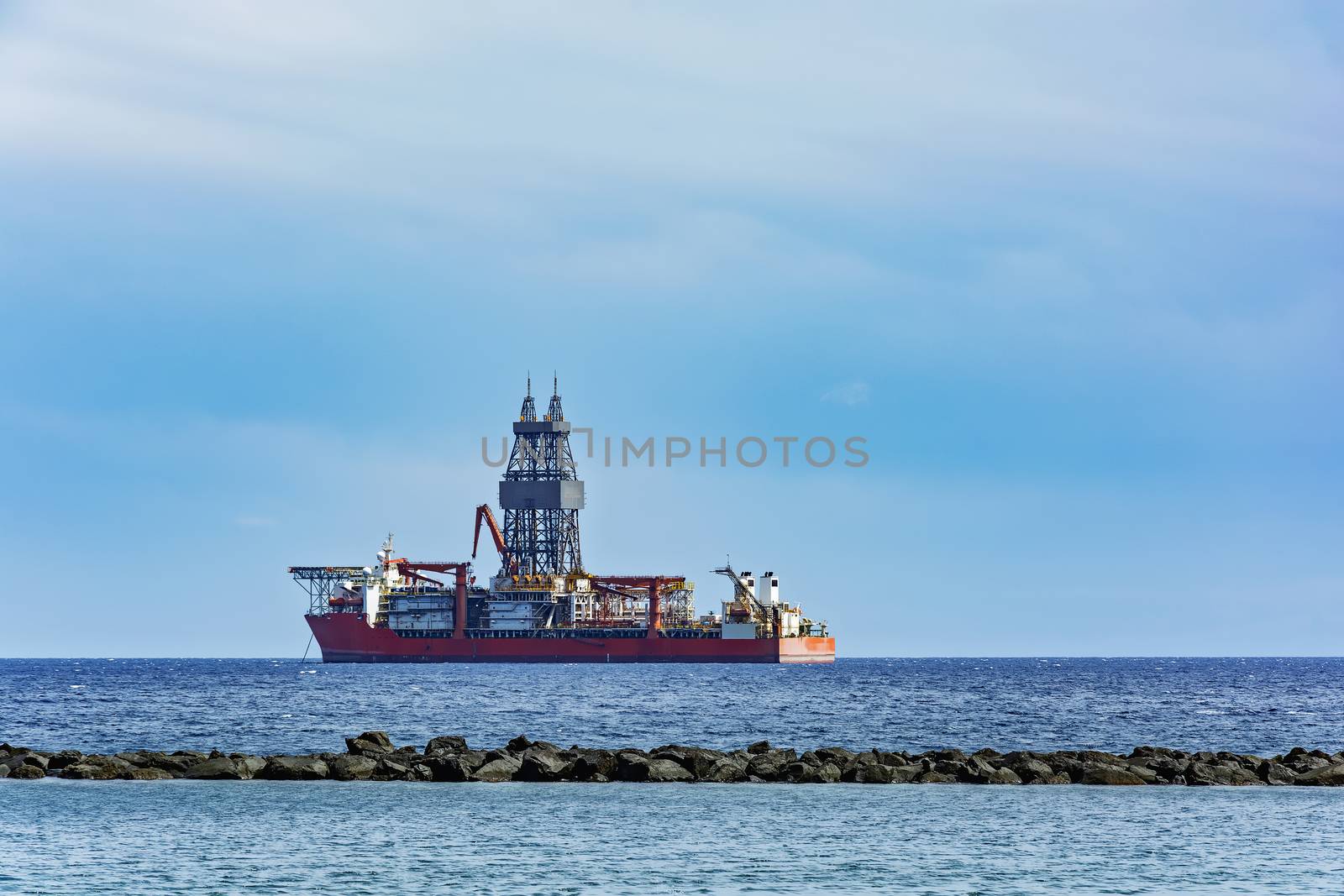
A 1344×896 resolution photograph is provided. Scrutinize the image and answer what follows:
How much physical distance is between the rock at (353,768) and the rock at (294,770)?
0.23 metres

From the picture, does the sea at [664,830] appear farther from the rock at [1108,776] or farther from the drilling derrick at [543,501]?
the drilling derrick at [543,501]

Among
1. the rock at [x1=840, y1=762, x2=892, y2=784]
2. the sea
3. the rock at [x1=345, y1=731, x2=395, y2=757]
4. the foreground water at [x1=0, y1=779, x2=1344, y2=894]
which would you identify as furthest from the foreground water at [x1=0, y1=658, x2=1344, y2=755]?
the foreground water at [x1=0, y1=779, x2=1344, y2=894]

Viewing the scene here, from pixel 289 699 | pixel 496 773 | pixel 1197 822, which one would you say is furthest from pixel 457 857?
pixel 289 699

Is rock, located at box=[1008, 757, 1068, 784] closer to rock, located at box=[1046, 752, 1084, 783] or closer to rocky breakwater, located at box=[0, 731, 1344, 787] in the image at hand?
rocky breakwater, located at box=[0, 731, 1344, 787]

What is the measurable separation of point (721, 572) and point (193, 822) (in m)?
112

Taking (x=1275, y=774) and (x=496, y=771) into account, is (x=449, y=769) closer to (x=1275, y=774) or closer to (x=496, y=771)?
(x=496, y=771)

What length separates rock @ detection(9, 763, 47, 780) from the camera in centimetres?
3453

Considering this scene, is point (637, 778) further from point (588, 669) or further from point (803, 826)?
point (588, 669)

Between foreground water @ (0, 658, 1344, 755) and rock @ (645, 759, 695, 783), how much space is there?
11.3m

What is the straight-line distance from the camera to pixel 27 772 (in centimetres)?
3462

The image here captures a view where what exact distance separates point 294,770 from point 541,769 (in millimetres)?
5382

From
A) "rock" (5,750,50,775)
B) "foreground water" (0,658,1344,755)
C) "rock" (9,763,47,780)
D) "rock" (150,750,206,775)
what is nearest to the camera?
"rock" (9,763,47,780)

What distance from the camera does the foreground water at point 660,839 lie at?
21.9 m

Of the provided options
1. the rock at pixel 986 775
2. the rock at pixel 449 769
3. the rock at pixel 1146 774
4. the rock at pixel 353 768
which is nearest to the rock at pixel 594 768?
the rock at pixel 449 769
